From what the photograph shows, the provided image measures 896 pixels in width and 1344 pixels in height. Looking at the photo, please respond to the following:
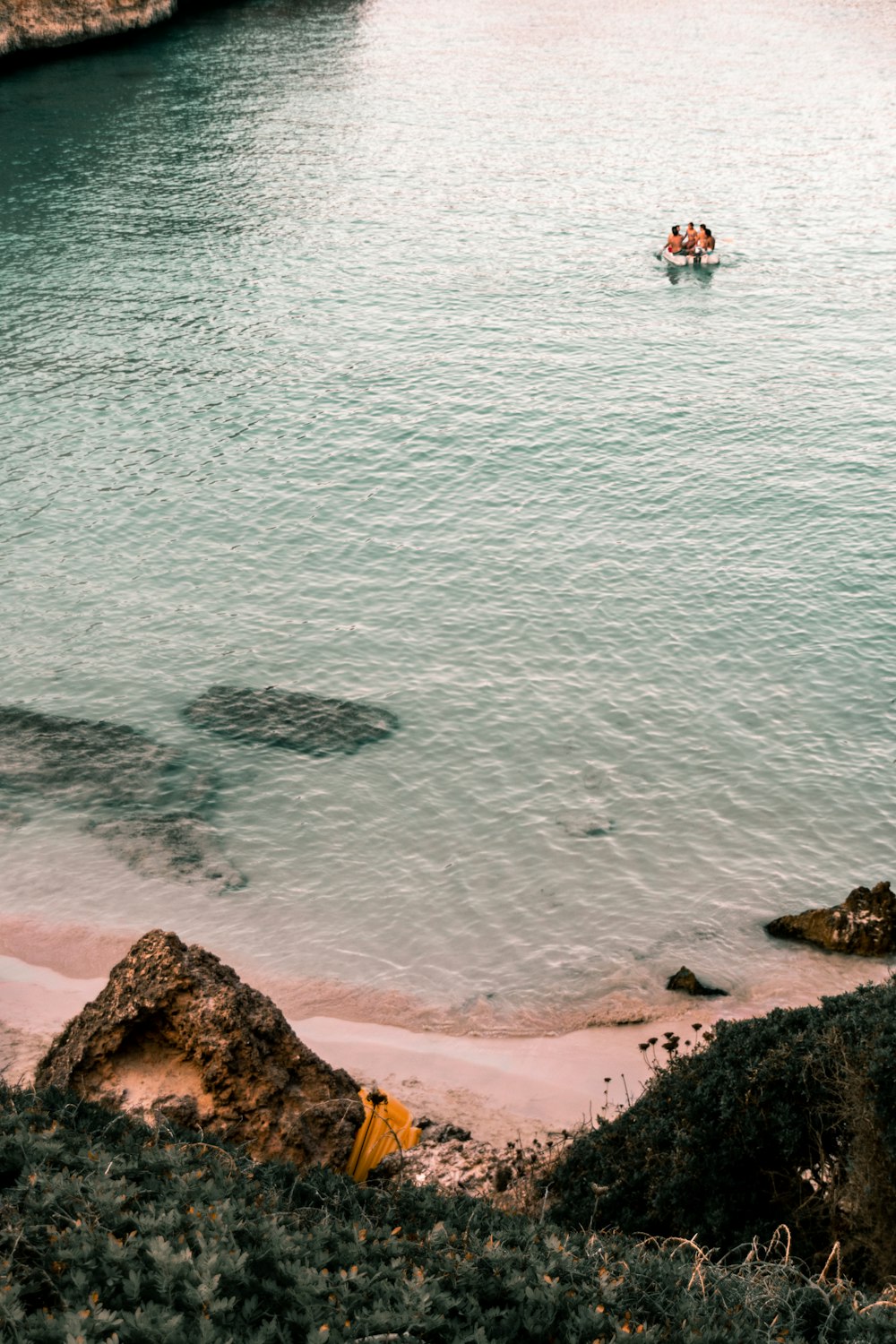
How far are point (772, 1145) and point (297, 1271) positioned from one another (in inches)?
218

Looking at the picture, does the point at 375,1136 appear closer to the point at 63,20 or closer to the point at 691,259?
the point at 691,259

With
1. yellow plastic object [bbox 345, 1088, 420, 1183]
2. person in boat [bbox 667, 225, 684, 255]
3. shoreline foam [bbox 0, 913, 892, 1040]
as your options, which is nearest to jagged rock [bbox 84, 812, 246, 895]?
shoreline foam [bbox 0, 913, 892, 1040]

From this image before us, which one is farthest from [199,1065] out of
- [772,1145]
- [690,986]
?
[690,986]

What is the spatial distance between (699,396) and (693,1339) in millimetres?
38104

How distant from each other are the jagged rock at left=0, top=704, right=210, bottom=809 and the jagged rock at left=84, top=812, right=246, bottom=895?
24.0 inches

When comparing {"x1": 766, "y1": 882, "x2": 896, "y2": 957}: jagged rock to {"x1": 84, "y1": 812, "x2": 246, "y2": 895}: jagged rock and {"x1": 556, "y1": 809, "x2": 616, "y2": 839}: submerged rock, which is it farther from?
{"x1": 84, "y1": 812, "x2": 246, "y2": 895}: jagged rock

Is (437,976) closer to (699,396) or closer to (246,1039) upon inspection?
(246,1039)

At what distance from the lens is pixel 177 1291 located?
24.9 feet

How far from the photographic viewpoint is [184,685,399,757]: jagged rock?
25250 mm

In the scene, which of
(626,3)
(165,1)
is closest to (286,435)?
(165,1)

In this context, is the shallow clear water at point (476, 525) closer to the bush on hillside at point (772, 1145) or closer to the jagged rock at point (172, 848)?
the jagged rock at point (172, 848)

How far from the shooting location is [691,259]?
53.1 m

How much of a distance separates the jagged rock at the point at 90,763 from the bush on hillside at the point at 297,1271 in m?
13.7

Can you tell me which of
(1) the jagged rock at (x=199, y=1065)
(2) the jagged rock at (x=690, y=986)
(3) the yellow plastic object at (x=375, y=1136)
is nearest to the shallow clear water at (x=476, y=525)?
(2) the jagged rock at (x=690, y=986)
